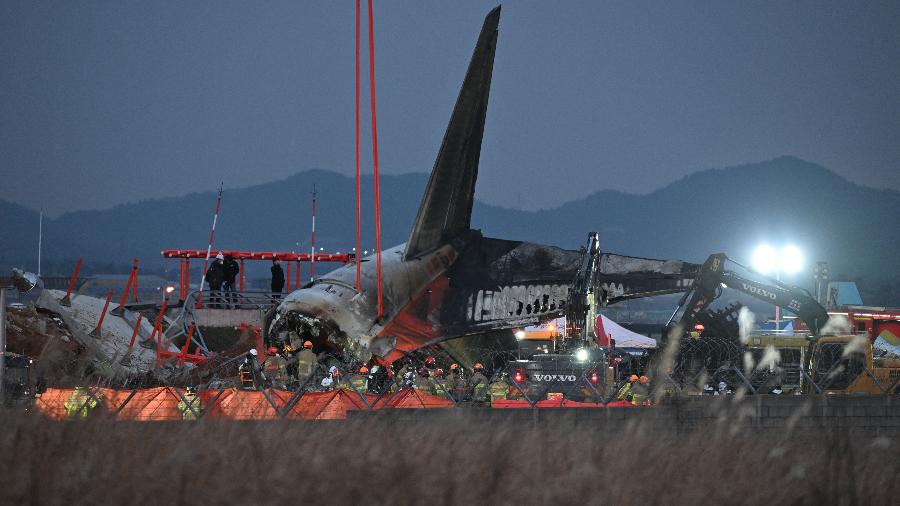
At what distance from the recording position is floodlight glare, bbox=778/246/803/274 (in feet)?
188

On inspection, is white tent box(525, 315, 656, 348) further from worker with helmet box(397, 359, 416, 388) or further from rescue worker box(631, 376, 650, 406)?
rescue worker box(631, 376, 650, 406)

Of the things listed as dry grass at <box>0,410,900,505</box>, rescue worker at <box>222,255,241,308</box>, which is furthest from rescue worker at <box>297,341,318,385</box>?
dry grass at <box>0,410,900,505</box>

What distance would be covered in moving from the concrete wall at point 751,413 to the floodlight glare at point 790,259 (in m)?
40.3

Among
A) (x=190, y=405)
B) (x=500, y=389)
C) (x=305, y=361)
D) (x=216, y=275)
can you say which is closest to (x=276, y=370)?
(x=305, y=361)

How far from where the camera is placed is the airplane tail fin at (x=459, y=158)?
103 ft

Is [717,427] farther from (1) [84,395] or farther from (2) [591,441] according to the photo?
(1) [84,395]

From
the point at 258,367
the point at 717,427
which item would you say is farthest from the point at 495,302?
the point at 717,427

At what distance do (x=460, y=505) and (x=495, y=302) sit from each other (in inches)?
960

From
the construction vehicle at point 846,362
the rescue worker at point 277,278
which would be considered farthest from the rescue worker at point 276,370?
the rescue worker at point 277,278

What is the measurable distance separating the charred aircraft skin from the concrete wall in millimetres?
13404

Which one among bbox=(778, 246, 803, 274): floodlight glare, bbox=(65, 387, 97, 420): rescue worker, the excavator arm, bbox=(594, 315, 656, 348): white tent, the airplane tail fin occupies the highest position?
the airplane tail fin

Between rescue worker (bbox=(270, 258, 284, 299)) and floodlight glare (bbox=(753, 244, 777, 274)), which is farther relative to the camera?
floodlight glare (bbox=(753, 244, 777, 274))

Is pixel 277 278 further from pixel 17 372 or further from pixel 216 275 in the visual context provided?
pixel 17 372

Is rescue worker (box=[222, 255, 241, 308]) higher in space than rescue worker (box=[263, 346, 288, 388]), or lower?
higher
